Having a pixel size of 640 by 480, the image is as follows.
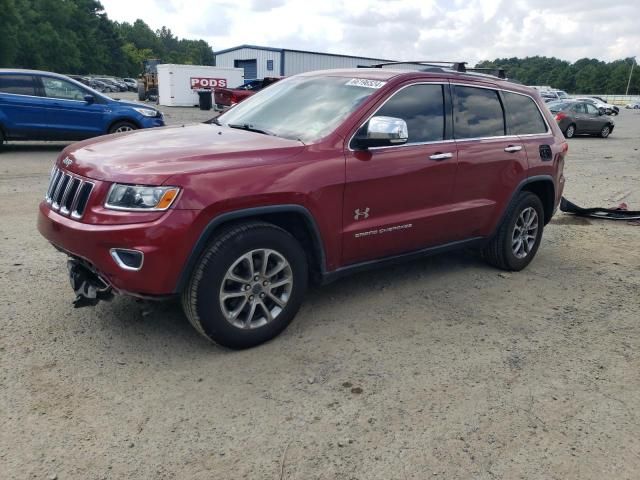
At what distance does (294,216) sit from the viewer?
3598 mm

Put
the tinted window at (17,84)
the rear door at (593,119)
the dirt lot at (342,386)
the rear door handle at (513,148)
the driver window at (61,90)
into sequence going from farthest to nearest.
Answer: the rear door at (593,119) → the driver window at (61,90) → the tinted window at (17,84) → the rear door handle at (513,148) → the dirt lot at (342,386)

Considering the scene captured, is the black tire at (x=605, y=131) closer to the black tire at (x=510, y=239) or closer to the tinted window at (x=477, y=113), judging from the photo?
the black tire at (x=510, y=239)

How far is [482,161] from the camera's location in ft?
15.3

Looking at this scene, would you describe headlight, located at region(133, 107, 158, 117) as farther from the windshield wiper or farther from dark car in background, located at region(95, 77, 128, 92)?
dark car in background, located at region(95, 77, 128, 92)

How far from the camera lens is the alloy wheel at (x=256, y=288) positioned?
3.36 m

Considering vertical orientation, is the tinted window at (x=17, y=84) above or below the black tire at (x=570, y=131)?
above

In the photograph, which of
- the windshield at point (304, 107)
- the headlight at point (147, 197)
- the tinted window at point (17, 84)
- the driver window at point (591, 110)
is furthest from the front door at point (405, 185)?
the driver window at point (591, 110)

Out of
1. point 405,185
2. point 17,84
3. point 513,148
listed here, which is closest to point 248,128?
point 405,185

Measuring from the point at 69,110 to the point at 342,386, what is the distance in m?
10.0

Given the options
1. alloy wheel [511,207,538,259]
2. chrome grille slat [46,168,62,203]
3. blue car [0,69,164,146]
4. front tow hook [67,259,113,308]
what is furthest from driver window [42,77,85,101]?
alloy wheel [511,207,538,259]

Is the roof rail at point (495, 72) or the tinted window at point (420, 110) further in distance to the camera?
the roof rail at point (495, 72)

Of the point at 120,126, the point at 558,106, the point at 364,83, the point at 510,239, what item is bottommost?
the point at 510,239

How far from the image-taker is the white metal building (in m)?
41.8

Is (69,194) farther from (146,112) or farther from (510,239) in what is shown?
(146,112)
